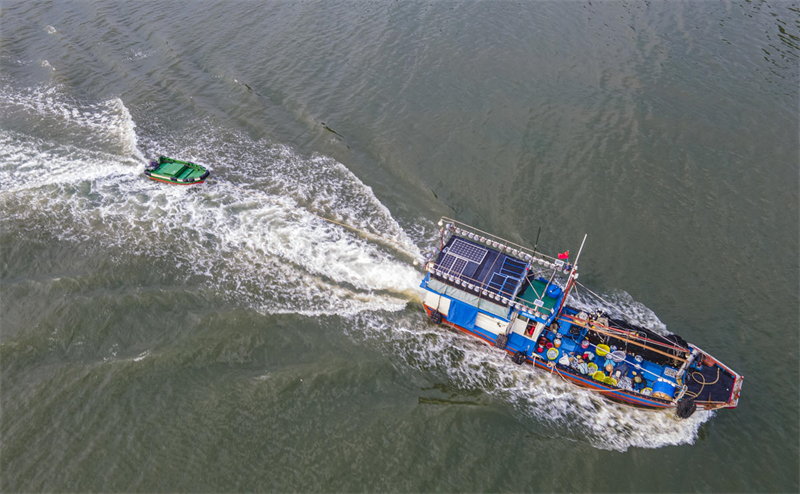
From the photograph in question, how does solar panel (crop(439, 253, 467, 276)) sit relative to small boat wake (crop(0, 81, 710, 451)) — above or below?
above

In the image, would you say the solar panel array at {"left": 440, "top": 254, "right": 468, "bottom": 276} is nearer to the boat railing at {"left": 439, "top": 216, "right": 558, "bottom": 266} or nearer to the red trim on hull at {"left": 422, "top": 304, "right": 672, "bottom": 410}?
the boat railing at {"left": 439, "top": 216, "right": 558, "bottom": 266}

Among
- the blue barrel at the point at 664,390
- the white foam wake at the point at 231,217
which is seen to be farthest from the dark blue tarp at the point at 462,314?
the blue barrel at the point at 664,390

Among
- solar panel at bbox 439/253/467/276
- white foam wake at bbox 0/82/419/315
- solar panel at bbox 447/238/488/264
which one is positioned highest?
solar panel at bbox 447/238/488/264

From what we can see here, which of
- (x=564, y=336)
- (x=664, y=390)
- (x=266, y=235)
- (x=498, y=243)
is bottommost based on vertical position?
(x=266, y=235)

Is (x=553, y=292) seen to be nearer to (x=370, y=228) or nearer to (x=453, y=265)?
(x=453, y=265)

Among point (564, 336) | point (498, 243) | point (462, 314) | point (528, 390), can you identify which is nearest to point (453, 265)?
point (462, 314)

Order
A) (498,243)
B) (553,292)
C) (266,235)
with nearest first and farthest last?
(553,292), (498,243), (266,235)

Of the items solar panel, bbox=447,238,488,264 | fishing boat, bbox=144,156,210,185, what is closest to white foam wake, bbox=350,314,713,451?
solar panel, bbox=447,238,488,264

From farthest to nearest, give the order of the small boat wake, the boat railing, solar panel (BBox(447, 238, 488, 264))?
the boat railing → solar panel (BBox(447, 238, 488, 264)) → the small boat wake
